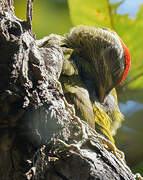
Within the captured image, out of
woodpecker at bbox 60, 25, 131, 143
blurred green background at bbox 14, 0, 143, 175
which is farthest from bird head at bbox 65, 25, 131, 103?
blurred green background at bbox 14, 0, 143, 175

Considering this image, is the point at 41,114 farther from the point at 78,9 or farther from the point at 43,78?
the point at 78,9

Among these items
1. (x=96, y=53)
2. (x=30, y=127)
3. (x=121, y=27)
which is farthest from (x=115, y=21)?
(x=30, y=127)

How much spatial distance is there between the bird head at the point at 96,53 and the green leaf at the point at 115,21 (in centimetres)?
40

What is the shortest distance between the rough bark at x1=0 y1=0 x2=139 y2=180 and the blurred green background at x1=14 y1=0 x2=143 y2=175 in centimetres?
95

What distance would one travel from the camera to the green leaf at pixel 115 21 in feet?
5.23

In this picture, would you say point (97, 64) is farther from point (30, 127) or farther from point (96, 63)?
point (30, 127)

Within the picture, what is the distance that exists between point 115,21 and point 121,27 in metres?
0.04

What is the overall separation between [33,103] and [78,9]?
1103 millimetres

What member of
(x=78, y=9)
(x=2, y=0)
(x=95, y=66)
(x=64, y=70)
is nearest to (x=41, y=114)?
(x=2, y=0)

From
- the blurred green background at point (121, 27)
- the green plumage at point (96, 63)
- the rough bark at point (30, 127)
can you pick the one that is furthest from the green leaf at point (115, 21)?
the rough bark at point (30, 127)

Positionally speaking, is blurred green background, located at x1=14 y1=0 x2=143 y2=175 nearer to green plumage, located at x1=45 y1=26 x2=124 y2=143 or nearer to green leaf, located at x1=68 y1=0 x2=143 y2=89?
green leaf, located at x1=68 y1=0 x2=143 y2=89

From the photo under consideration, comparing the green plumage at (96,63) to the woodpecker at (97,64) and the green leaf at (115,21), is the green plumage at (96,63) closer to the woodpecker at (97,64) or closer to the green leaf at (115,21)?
the woodpecker at (97,64)

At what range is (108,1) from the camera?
1597mm

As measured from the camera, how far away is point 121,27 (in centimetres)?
163
